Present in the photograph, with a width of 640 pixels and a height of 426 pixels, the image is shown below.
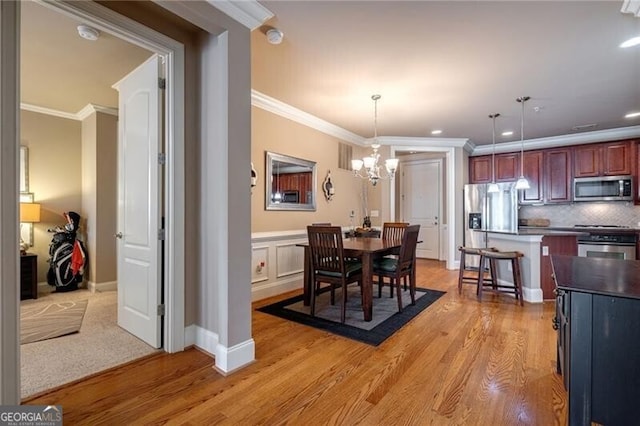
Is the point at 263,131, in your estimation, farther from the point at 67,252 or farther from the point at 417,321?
the point at 67,252

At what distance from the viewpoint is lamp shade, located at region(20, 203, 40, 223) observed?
384 centimetres

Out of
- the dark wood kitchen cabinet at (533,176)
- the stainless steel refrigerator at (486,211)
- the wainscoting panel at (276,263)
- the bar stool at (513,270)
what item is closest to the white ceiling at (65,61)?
the wainscoting panel at (276,263)

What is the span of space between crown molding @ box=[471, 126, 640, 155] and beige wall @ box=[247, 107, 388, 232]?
2.63 metres

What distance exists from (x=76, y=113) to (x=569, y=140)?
8.15 metres

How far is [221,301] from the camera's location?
83.6 inches

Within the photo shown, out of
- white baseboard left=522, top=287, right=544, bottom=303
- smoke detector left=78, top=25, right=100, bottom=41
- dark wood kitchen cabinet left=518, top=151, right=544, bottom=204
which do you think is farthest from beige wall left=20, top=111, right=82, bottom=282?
dark wood kitchen cabinet left=518, top=151, right=544, bottom=204

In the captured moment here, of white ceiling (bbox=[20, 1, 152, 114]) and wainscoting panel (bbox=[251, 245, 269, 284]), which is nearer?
white ceiling (bbox=[20, 1, 152, 114])

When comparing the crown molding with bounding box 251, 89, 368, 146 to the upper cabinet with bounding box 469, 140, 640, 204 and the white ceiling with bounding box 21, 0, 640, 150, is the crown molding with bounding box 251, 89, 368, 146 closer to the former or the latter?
the white ceiling with bounding box 21, 0, 640, 150

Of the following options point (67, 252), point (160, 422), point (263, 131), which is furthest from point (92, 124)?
point (160, 422)

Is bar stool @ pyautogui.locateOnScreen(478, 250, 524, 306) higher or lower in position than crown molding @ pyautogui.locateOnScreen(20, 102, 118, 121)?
lower

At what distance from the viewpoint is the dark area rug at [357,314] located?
9.05 feet

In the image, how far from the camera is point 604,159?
5137mm

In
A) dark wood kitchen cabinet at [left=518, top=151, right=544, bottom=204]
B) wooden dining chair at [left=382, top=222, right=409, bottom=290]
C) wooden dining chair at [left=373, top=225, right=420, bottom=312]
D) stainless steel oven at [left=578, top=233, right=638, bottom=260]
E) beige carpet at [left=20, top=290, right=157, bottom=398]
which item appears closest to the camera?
beige carpet at [left=20, top=290, right=157, bottom=398]

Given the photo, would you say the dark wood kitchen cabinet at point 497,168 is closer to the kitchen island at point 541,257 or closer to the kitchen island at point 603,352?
the kitchen island at point 541,257
